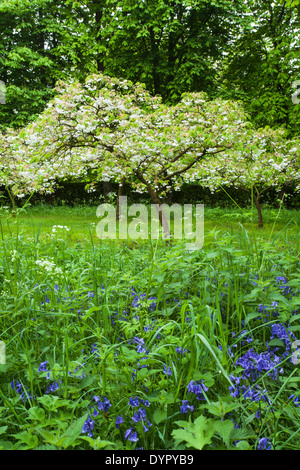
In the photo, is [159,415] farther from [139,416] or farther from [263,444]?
[263,444]

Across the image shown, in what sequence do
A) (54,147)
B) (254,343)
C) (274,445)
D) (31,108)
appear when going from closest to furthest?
(274,445), (254,343), (54,147), (31,108)

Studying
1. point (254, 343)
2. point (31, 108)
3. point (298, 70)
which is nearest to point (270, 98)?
point (298, 70)

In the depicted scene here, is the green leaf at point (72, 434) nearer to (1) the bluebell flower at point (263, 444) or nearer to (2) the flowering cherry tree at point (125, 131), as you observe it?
(1) the bluebell flower at point (263, 444)

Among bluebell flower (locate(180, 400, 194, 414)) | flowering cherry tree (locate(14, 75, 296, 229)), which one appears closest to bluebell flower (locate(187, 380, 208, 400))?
bluebell flower (locate(180, 400, 194, 414))

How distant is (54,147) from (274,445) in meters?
5.94

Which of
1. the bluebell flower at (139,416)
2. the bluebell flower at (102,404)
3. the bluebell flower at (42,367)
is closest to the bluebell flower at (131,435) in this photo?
the bluebell flower at (139,416)

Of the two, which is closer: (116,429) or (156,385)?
(116,429)

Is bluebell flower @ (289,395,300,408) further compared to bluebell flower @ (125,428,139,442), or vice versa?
bluebell flower @ (289,395,300,408)

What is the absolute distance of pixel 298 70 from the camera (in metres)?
14.3

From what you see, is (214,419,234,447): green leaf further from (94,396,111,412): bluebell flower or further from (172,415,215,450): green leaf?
(94,396,111,412): bluebell flower

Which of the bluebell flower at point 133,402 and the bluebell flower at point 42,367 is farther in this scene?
the bluebell flower at point 42,367

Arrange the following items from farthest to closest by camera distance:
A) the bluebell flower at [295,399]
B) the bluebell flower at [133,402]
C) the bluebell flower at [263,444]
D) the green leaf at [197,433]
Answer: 1. the bluebell flower at [295,399]
2. the bluebell flower at [133,402]
3. the bluebell flower at [263,444]
4. the green leaf at [197,433]

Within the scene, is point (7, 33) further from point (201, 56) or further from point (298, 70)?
point (298, 70)

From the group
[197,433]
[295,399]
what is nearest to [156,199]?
[295,399]
